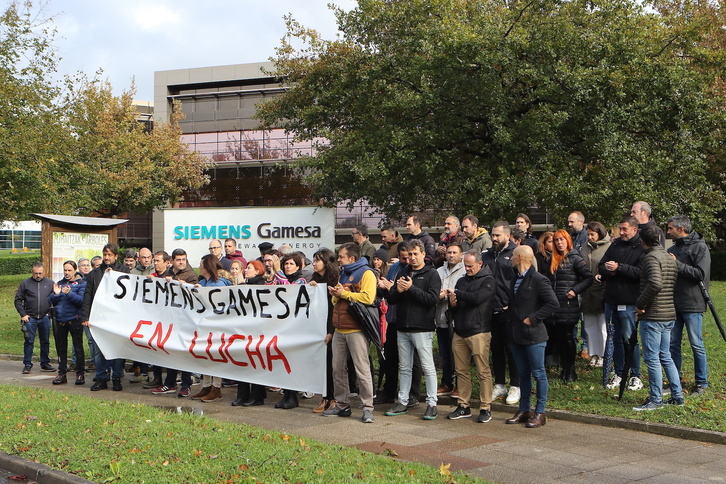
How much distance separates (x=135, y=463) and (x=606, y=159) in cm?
1487

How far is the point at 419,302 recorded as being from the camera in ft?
29.3

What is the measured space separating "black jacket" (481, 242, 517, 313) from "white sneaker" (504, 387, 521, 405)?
3.27 ft

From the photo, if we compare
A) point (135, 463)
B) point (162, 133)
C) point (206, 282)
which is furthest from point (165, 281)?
point (162, 133)

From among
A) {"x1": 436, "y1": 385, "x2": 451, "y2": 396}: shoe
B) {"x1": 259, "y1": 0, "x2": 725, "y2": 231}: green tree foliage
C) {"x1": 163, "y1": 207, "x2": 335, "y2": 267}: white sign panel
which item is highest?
{"x1": 259, "y1": 0, "x2": 725, "y2": 231}: green tree foliage

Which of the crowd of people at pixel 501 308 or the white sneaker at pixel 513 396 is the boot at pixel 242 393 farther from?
the white sneaker at pixel 513 396

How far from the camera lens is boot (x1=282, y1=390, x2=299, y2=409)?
9.89 meters

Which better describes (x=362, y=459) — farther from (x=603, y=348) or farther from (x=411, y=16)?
(x=411, y=16)

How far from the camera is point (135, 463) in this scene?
646 cm

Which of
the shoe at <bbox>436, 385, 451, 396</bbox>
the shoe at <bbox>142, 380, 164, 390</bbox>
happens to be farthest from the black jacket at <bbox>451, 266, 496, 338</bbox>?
the shoe at <bbox>142, 380, 164, 390</bbox>

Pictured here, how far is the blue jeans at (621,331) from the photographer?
937cm

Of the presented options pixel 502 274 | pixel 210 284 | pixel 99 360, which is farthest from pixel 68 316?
pixel 502 274

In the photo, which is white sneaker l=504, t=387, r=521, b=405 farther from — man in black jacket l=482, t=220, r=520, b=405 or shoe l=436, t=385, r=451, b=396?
shoe l=436, t=385, r=451, b=396

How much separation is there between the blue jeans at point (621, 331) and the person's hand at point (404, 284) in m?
2.72

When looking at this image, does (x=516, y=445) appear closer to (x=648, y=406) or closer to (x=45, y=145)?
(x=648, y=406)
